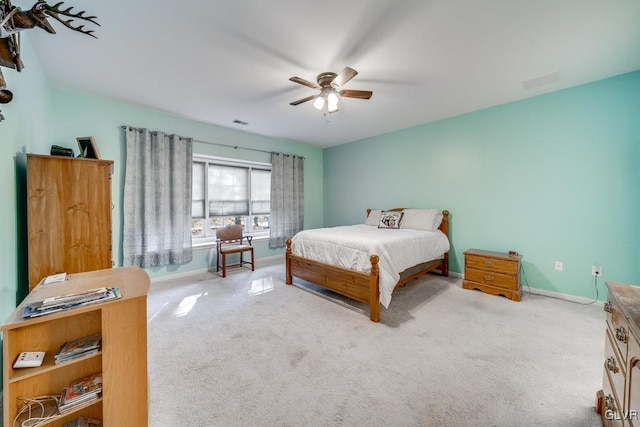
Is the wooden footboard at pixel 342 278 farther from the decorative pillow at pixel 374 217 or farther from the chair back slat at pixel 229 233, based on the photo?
the decorative pillow at pixel 374 217

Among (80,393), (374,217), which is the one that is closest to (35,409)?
(80,393)

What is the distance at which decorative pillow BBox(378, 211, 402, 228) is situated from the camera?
4.05m

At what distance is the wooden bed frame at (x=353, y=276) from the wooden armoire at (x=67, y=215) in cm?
205

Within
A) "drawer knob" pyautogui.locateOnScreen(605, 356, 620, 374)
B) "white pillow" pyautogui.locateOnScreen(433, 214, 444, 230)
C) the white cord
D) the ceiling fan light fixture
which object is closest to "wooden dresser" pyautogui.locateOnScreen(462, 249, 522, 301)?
"white pillow" pyautogui.locateOnScreen(433, 214, 444, 230)

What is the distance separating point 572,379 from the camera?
5.48ft

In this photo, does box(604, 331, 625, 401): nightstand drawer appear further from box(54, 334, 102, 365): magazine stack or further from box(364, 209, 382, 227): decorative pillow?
box(364, 209, 382, 227): decorative pillow

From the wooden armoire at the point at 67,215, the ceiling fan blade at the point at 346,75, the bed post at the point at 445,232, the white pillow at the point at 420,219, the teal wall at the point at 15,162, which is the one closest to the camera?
the teal wall at the point at 15,162

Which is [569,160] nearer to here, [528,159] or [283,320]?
[528,159]

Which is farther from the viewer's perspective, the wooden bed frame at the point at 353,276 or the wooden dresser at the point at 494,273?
the wooden dresser at the point at 494,273

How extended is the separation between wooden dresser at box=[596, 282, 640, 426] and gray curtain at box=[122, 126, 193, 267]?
14.5ft

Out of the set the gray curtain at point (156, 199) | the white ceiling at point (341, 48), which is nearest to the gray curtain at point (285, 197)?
the gray curtain at point (156, 199)

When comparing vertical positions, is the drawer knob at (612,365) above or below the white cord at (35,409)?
above

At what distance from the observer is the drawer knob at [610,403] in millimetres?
1159

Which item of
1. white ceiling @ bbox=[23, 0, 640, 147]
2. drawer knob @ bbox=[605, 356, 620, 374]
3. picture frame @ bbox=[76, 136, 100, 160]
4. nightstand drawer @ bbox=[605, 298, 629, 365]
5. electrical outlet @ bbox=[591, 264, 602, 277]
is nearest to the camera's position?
nightstand drawer @ bbox=[605, 298, 629, 365]
